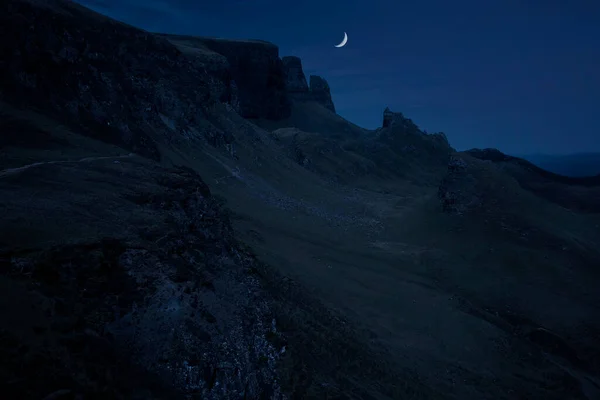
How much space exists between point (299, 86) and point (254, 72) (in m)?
19.4

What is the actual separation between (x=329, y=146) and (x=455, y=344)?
122 ft

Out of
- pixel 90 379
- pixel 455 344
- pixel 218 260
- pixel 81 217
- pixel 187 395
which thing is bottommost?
pixel 455 344

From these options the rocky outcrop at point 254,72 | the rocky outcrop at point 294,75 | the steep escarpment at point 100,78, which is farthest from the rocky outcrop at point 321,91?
the steep escarpment at point 100,78

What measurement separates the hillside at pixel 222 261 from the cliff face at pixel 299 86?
42267 mm

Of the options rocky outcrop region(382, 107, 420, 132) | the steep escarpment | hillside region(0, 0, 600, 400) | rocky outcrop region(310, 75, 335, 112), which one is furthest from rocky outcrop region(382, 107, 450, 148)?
the steep escarpment

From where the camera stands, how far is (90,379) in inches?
227

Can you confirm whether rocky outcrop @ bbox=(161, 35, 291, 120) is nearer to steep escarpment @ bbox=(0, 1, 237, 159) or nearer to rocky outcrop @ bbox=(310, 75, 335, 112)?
rocky outcrop @ bbox=(310, 75, 335, 112)

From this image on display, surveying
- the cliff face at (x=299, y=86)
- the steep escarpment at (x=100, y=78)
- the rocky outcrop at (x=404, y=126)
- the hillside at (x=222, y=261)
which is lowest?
the hillside at (x=222, y=261)

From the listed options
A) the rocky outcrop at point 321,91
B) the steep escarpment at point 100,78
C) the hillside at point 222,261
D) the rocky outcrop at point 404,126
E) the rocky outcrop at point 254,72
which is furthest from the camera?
the rocky outcrop at point 321,91

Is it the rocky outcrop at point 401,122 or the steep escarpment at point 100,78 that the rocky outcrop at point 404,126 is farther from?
the steep escarpment at point 100,78

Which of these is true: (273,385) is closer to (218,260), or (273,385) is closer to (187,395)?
(187,395)

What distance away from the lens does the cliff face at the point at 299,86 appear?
7544 centimetres

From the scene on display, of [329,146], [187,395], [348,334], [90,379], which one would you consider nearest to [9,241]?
[90,379]

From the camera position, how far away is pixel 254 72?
58.7m
